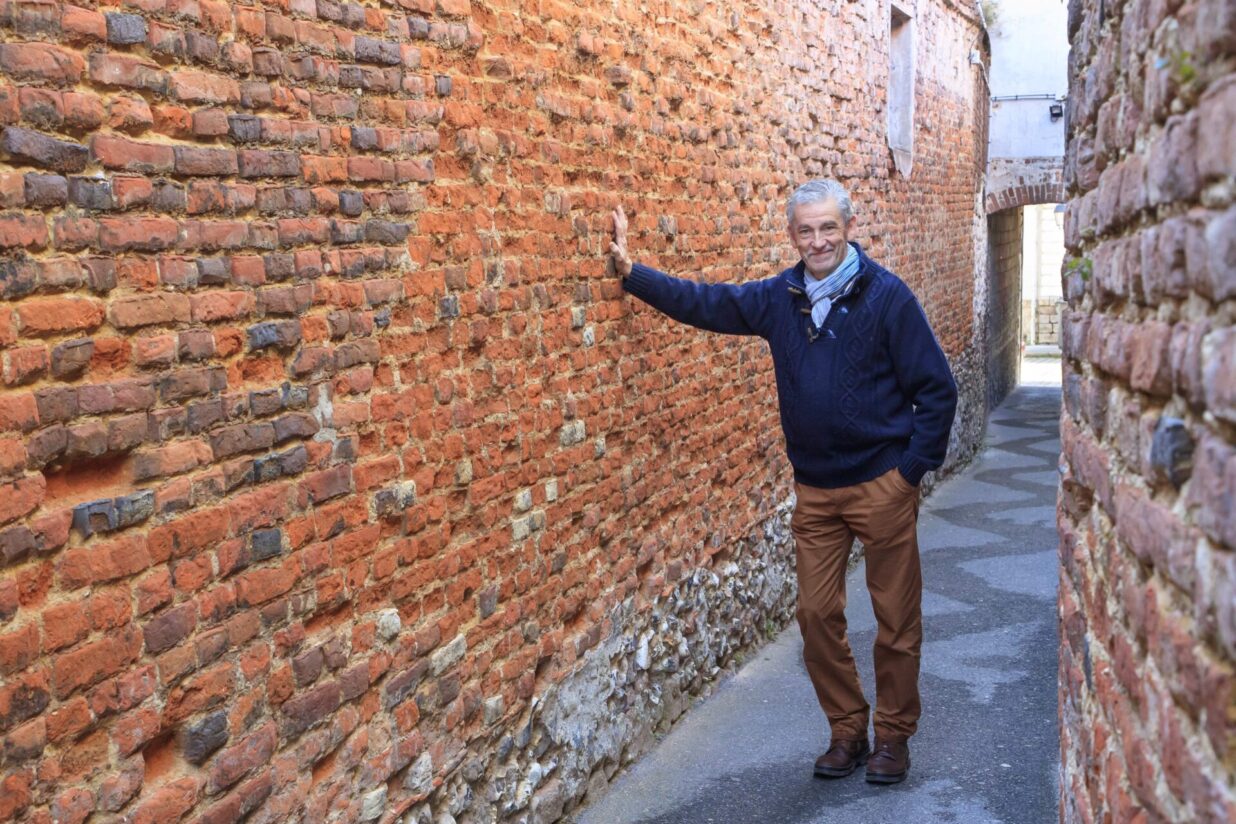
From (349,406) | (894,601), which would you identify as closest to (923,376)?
(894,601)

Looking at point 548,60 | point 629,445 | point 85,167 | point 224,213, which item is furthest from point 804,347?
point 85,167

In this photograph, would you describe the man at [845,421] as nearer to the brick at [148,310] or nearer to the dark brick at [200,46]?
the dark brick at [200,46]

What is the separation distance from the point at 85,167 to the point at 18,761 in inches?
40.5

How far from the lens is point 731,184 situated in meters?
6.20

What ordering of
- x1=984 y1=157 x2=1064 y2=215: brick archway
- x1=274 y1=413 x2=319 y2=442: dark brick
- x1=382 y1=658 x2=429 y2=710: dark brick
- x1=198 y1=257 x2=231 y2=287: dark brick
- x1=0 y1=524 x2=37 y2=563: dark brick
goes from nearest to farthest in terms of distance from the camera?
1. x1=0 y1=524 x2=37 y2=563: dark brick
2. x1=198 y1=257 x2=231 y2=287: dark brick
3. x1=274 y1=413 x2=319 y2=442: dark brick
4. x1=382 y1=658 x2=429 y2=710: dark brick
5. x1=984 y1=157 x2=1064 y2=215: brick archway

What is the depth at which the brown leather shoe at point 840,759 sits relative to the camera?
4941mm

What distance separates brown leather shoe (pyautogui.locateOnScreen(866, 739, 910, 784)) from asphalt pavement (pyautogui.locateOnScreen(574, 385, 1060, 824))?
39 mm

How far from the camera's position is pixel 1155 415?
6.75 ft

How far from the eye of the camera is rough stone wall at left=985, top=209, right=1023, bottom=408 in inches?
702

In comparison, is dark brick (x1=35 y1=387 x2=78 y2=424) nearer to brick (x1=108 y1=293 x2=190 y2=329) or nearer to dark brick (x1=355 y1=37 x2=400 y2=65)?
brick (x1=108 y1=293 x2=190 y2=329)

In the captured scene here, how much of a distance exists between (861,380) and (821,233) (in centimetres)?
52

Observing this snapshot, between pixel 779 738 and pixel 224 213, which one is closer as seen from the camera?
pixel 224 213

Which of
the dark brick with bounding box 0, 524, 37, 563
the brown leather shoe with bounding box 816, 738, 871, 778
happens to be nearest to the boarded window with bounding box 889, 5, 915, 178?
the brown leather shoe with bounding box 816, 738, 871, 778

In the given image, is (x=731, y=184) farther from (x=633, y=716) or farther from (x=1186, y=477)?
(x=1186, y=477)
